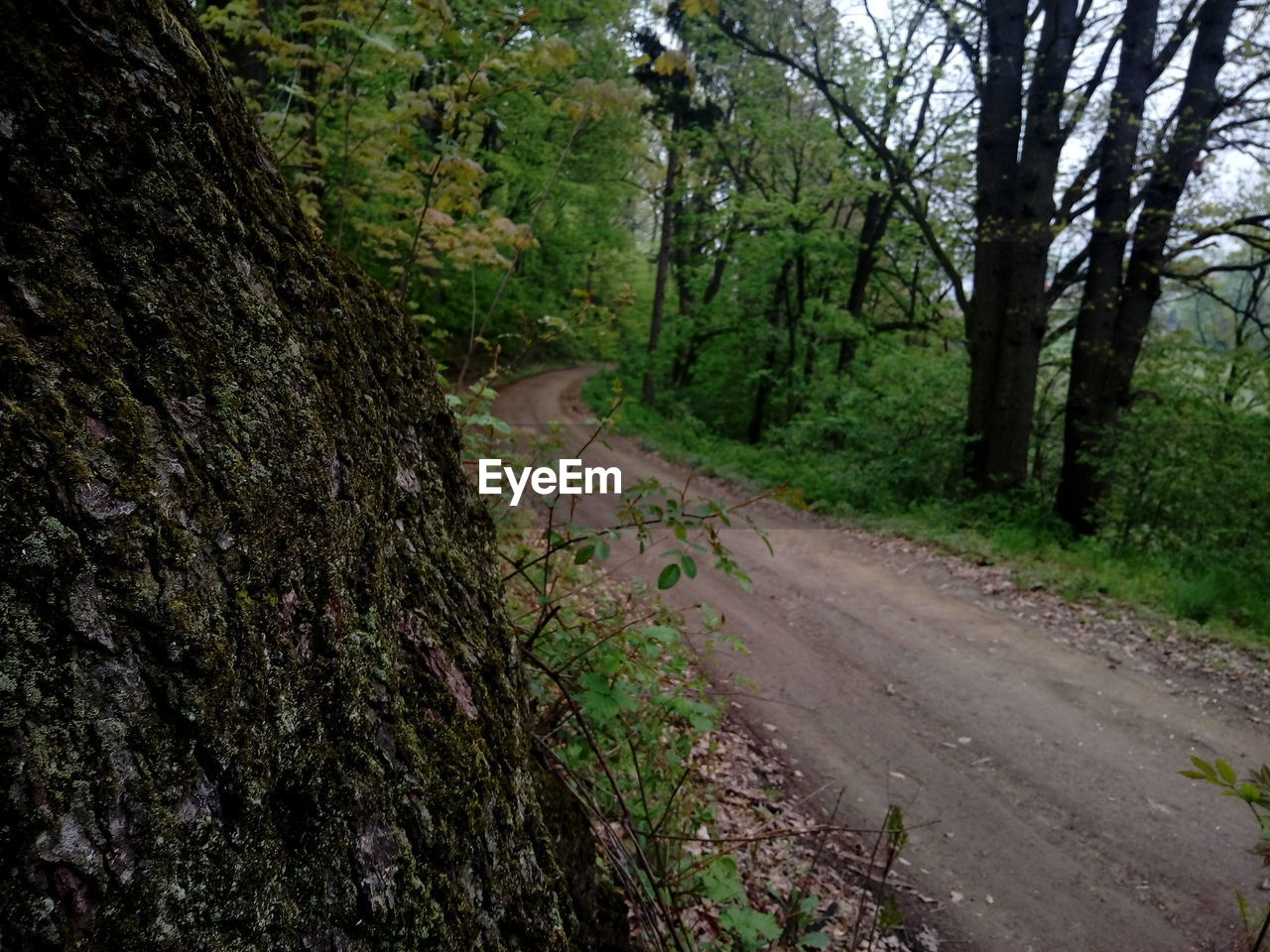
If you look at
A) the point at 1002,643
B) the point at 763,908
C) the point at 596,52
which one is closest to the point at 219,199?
the point at 763,908

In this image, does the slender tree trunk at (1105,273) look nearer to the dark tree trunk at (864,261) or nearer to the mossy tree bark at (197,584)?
the dark tree trunk at (864,261)

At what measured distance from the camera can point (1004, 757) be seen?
214 inches

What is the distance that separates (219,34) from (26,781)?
809 centimetres

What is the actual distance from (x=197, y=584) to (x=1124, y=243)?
40.9 ft

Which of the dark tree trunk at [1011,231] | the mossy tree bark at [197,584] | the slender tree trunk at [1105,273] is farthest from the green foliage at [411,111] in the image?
the slender tree trunk at [1105,273]

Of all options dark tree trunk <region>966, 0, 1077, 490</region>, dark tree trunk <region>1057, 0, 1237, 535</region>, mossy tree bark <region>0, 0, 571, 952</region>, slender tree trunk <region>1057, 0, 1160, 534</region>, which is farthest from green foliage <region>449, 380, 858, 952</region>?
dark tree trunk <region>966, 0, 1077, 490</region>

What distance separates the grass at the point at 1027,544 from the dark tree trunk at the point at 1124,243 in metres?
0.93

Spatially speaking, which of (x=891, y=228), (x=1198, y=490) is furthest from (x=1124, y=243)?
(x=891, y=228)

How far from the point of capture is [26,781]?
2.43 ft

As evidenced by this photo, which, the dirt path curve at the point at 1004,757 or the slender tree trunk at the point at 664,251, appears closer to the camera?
the dirt path curve at the point at 1004,757

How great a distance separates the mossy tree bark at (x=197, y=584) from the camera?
81 cm

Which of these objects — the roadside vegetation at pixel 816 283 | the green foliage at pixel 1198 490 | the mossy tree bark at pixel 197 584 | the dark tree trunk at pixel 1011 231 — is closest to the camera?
the mossy tree bark at pixel 197 584

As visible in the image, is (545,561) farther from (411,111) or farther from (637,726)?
(411,111)

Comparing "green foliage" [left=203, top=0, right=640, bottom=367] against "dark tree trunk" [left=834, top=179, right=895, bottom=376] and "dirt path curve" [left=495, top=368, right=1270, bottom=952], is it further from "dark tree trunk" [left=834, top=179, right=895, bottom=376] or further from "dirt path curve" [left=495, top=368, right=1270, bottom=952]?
"dark tree trunk" [left=834, top=179, right=895, bottom=376]
